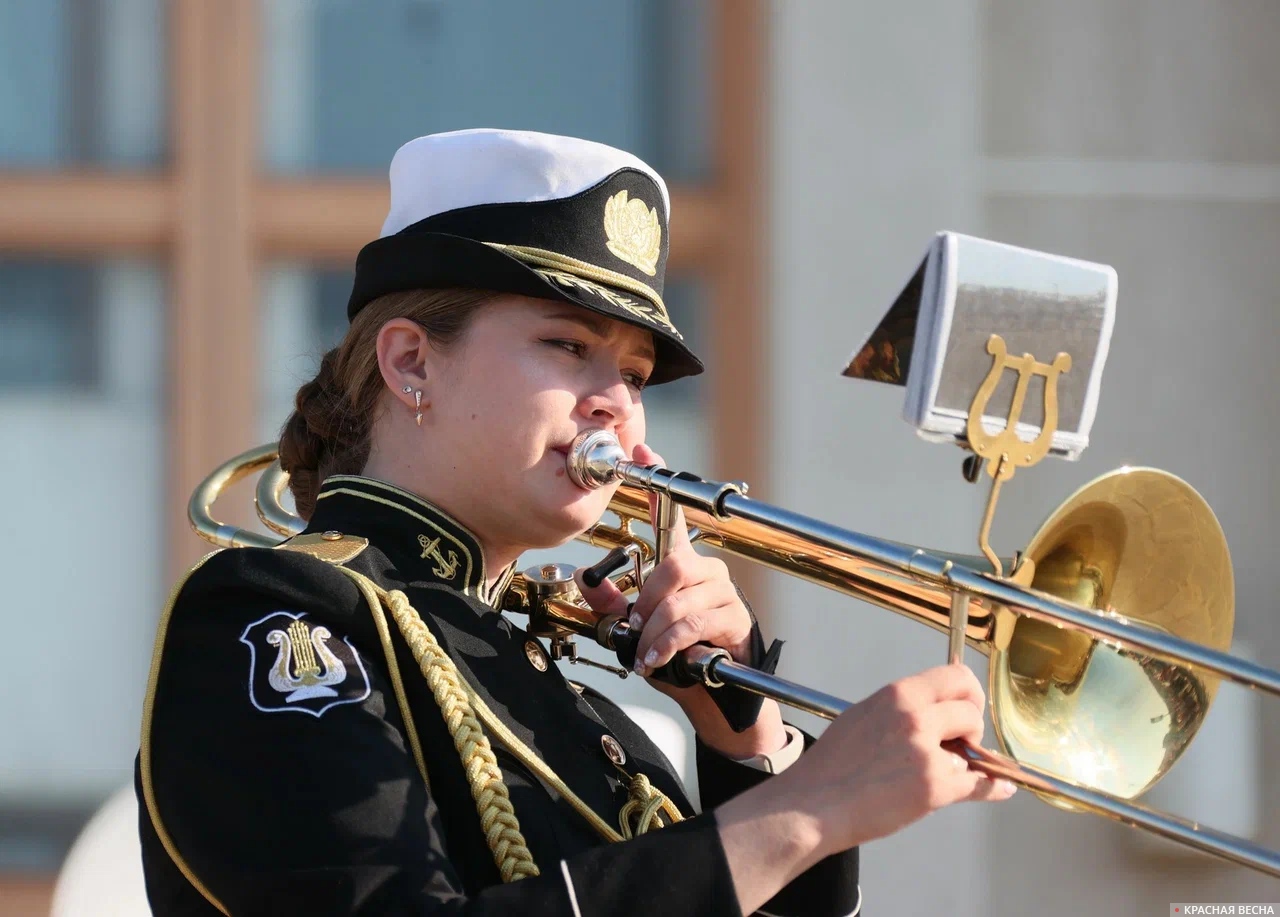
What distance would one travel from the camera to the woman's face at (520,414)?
6.47ft

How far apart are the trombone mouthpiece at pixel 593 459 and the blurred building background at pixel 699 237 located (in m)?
2.52

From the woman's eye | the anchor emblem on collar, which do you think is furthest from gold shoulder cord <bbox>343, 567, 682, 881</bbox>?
the woman's eye

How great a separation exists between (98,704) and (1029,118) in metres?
2.96

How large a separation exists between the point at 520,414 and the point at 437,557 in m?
0.20

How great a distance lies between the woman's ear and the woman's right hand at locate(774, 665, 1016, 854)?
26.5 inches

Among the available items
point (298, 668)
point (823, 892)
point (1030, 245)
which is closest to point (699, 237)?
point (1030, 245)

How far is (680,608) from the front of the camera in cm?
204

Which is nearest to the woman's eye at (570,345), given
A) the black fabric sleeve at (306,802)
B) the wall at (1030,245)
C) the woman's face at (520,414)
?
the woman's face at (520,414)

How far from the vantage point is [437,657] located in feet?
6.03

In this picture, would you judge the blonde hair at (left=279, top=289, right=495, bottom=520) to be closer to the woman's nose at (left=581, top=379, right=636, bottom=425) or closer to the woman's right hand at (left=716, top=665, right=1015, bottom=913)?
the woman's nose at (left=581, top=379, right=636, bottom=425)

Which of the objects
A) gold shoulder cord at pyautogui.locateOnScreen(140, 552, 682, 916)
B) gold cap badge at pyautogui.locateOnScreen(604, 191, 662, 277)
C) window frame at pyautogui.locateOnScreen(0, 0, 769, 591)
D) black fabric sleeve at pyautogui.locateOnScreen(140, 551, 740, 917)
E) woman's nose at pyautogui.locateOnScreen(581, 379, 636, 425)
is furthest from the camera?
window frame at pyautogui.locateOnScreen(0, 0, 769, 591)

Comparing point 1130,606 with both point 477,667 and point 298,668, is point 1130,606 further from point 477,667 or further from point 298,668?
point 298,668

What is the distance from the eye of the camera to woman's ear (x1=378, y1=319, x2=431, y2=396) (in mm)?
2047

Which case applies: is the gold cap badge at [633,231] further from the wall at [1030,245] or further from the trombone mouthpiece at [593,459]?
the wall at [1030,245]
